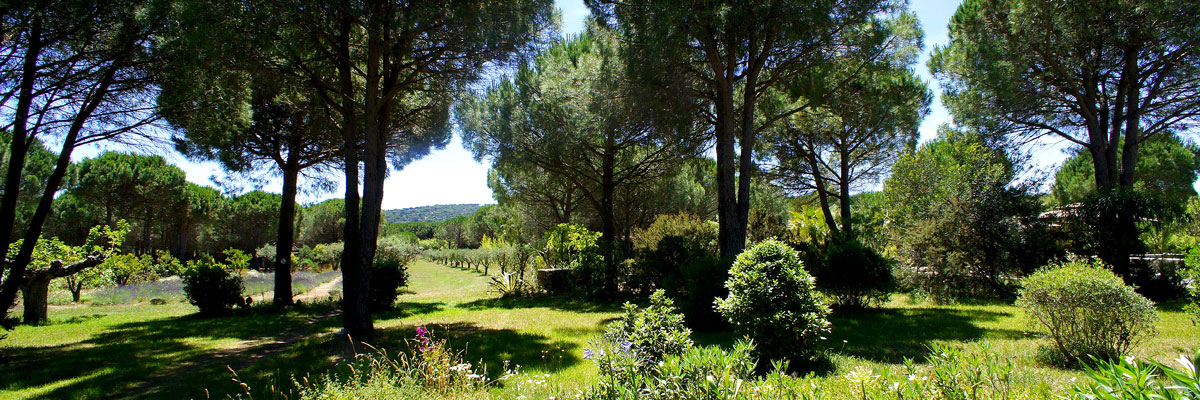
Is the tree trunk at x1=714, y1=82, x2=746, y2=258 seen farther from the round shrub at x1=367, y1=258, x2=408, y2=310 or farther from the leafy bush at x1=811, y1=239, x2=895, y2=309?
the round shrub at x1=367, y1=258, x2=408, y2=310

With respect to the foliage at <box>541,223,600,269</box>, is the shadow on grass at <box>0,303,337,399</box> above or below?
below

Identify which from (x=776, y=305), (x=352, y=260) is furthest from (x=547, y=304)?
(x=776, y=305)

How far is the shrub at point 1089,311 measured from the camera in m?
3.89

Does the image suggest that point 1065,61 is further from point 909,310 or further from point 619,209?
point 619,209

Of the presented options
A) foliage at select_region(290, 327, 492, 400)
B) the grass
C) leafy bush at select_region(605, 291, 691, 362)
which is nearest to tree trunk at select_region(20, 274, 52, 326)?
the grass

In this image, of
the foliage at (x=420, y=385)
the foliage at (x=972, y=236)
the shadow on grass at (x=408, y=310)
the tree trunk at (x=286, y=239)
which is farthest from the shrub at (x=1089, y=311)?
the tree trunk at (x=286, y=239)

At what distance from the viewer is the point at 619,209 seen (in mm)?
19922

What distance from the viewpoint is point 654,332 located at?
3.66 metres

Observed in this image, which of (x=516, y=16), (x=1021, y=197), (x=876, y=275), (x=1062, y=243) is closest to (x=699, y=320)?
(x=876, y=275)

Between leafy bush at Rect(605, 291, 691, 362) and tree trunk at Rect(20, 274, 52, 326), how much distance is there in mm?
11577

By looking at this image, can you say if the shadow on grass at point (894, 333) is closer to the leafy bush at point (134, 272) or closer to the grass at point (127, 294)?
the grass at point (127, 294)

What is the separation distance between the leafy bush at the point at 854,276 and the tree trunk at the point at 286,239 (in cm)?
1163

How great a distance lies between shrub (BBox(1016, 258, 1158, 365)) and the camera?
389 cm

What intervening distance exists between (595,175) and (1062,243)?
10.7 m
